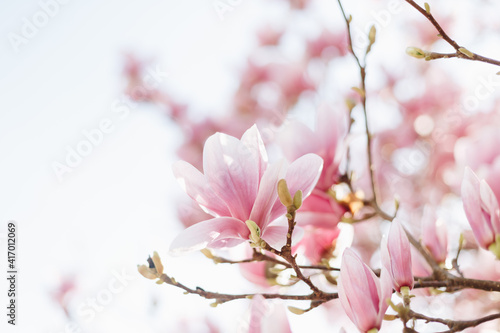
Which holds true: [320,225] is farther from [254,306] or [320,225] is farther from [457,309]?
[457,309]

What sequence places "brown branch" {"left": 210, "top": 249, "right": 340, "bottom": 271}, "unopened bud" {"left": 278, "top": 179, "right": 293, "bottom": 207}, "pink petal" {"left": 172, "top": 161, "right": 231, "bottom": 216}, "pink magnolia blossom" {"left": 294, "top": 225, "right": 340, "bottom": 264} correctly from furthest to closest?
"pink magnolia blossom" {"left": 294, "top": 225, "right": 340, "bottom": 264}, "brown branch" {"left": 210, "top": 249, "right": 340, "bottom": 271}, "pink petal" {"left": 172, "top": 161, "right": 231, "bottom": 216}, "unopened bud" {"left": 278, "top": 179, "right": 293, "bottom": 207}

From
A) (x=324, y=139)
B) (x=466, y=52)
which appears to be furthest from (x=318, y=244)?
(x=466, y=52)

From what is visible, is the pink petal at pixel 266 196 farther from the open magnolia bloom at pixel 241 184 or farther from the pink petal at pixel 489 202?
the pink petal at pixel 489 202

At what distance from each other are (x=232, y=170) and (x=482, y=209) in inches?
20.0

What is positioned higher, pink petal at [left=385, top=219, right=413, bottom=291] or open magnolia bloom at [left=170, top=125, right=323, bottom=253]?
open magnolia bloom at [left=170, top=125, right=323, bottom=253]

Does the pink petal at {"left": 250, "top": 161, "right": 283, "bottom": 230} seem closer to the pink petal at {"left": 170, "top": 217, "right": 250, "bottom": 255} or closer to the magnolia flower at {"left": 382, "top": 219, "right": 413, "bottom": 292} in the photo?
the pink petal at {"left": 170, "top": 217, "right": 250, "bottom": 255}

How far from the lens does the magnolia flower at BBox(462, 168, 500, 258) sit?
2.77 ft

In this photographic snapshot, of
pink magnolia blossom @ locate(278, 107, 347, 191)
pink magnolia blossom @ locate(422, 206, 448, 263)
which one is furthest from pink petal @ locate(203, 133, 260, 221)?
pink magnolia blossom @ locate(422, 206, 448, 263)

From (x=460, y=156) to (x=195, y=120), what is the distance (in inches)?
84.2

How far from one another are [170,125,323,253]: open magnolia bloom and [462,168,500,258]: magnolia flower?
0.31 meters

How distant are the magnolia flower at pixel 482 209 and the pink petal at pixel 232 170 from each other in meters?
0.42

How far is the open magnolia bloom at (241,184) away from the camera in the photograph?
0.81 metres

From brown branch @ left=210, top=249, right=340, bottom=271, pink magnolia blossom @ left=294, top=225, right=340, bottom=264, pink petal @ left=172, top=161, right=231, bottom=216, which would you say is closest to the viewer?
pink petal @ left=172, top=161, right=231, bottom=216

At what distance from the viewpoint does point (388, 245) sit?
810 millimetres
